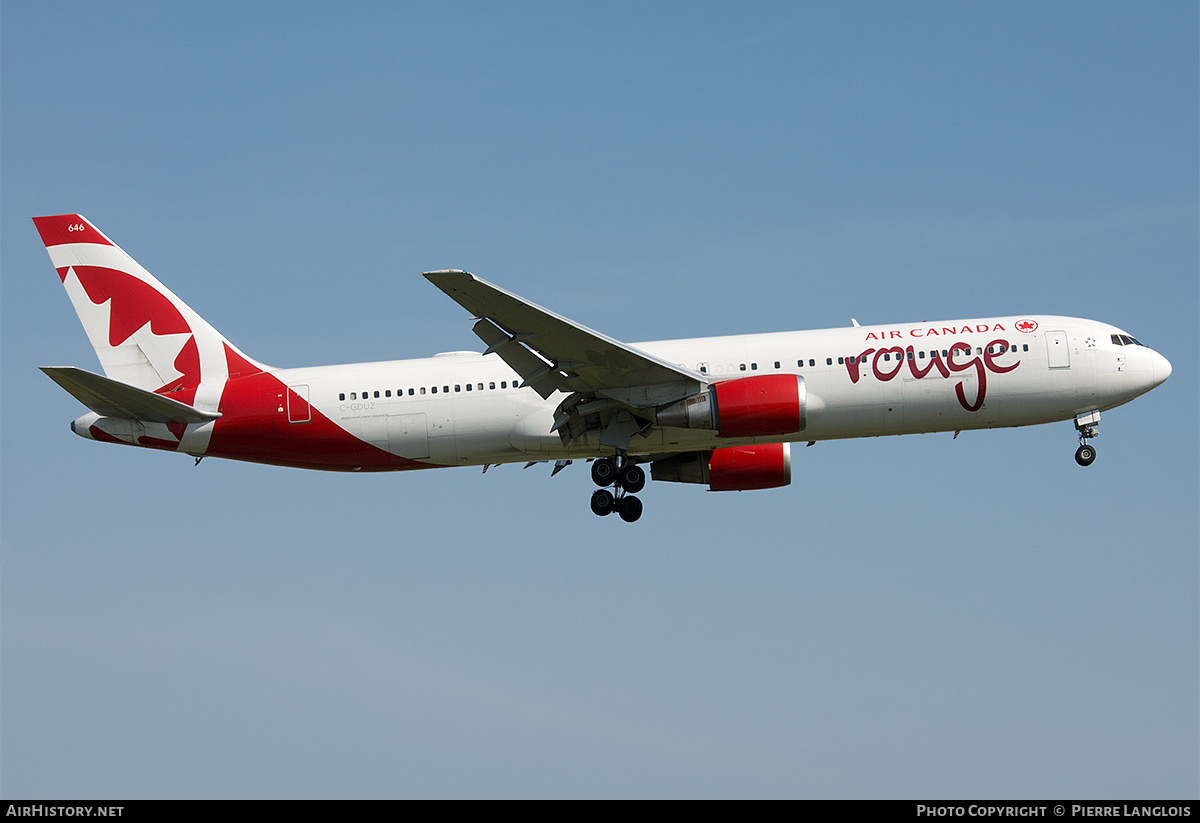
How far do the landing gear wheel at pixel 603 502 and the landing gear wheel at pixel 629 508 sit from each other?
0.09 m

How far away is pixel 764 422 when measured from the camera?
31.8 m

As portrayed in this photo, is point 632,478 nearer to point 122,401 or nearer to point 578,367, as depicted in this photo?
point 578,367

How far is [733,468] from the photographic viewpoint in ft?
123

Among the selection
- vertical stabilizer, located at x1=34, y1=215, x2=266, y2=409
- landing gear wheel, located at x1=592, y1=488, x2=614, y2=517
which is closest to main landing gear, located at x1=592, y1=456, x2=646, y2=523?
landing gear wheel, located at x1=592, y1=488, x2=614, y2=517

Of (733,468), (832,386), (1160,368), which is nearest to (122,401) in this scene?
(733,468)

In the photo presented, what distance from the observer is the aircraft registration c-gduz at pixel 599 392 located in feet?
106

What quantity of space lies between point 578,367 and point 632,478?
4962 mm

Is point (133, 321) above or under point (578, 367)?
above

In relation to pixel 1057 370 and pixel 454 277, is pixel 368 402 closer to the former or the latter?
pixel 454 277

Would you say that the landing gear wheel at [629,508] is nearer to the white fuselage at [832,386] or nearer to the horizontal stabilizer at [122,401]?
the white fuselage at [832,386]

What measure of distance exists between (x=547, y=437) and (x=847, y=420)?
8.05 meters
